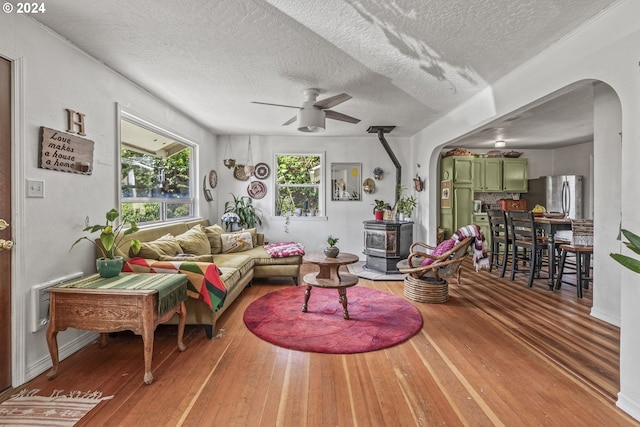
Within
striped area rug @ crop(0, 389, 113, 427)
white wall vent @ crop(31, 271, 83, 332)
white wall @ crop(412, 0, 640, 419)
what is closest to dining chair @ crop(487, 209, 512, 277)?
white wall @ crop(412, 0, 640, 419)

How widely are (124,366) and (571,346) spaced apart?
11.1 ft

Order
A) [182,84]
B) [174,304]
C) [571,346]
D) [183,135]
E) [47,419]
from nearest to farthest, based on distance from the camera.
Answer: [47,419]
[174,304]
[571,346]
[182,84]
[183,135]

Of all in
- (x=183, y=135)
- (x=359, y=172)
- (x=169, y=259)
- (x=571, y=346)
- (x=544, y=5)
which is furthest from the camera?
(x=359, y=172)

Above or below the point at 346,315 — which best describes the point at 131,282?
above

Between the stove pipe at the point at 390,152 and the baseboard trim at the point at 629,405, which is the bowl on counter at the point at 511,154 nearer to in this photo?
the stove pipe at the point at 390,152

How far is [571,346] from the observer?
8.27ft

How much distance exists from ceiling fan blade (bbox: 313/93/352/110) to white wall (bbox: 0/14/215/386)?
1936 millimetres

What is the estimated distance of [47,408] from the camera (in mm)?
1785

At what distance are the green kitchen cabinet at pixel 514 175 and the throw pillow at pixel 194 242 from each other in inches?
239

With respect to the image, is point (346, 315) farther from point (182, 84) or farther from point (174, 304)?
point (182, 84)

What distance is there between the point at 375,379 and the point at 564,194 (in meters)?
6.24

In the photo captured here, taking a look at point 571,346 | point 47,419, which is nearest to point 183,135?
point 47,419

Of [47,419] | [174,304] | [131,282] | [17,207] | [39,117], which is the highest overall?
[39,117]

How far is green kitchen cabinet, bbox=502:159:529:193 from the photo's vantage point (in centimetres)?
672
